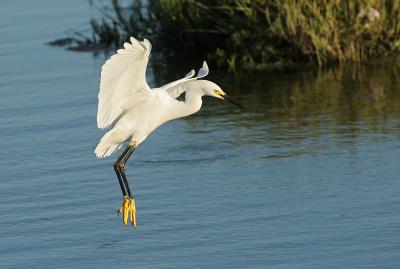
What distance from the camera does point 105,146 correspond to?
10.0 metres

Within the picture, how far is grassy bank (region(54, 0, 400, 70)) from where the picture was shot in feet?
51.5

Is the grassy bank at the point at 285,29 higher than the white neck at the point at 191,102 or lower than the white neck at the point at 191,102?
lower

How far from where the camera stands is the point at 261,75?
16.1 metres

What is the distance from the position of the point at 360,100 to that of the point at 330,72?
1.77 m

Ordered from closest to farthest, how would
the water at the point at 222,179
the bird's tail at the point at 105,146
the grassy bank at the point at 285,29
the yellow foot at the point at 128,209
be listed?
the water at the point at 222,179
the yellow foot at the point at 128,209
the bird's tail at the point at 105,146
the grassy bank at the point at 285,29

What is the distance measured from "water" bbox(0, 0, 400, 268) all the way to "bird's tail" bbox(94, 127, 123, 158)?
0.59 metres

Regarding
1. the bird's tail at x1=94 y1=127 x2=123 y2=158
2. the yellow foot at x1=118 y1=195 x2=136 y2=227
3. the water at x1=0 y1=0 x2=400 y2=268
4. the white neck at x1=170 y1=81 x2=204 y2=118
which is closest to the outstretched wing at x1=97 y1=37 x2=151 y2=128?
the bird's tail at x1=94 y1=127 x2=123 y2=158

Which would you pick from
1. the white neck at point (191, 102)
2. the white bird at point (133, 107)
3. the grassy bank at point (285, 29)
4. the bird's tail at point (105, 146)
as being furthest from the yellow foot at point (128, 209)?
the grassy bank at point (285, 29)

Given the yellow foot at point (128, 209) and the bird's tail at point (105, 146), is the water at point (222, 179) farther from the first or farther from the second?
the bird's tail at point (105, 146)

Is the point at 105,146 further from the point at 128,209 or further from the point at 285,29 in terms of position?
the point at 285,29

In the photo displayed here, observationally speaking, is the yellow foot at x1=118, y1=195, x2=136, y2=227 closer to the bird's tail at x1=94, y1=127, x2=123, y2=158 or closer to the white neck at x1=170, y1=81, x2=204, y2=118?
the bird's tail at x1=94, y1=127, x2=123, y2=158

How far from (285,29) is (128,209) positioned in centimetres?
674

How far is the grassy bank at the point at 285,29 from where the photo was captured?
15.7 metres

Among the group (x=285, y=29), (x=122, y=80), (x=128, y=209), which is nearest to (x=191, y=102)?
(x=122, y=80)
